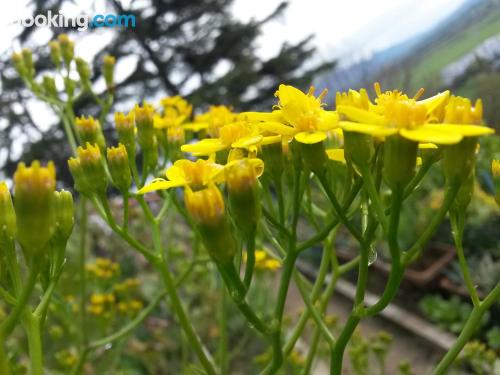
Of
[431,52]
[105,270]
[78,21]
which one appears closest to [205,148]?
[105,270]

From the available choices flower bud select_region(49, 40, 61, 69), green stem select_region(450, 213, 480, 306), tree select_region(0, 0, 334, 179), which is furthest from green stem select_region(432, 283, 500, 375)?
tree select_region(0, 0, 334, 179)

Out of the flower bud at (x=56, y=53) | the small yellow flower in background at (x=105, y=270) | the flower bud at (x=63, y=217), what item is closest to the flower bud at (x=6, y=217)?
the flower bud at (x=63, y=217)

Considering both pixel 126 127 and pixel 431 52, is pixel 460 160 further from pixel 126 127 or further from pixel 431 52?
pixel 431 52

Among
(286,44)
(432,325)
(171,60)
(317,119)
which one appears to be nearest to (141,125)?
(317,119)

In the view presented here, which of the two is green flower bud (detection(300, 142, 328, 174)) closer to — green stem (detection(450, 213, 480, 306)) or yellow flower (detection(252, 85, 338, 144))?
yellow flower (detection(252, 85, 338, 144))

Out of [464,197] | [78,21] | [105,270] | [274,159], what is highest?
[78,21]

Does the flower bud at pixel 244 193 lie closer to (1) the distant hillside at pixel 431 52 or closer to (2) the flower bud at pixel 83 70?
(2) the flower bud at pixel 83 70
